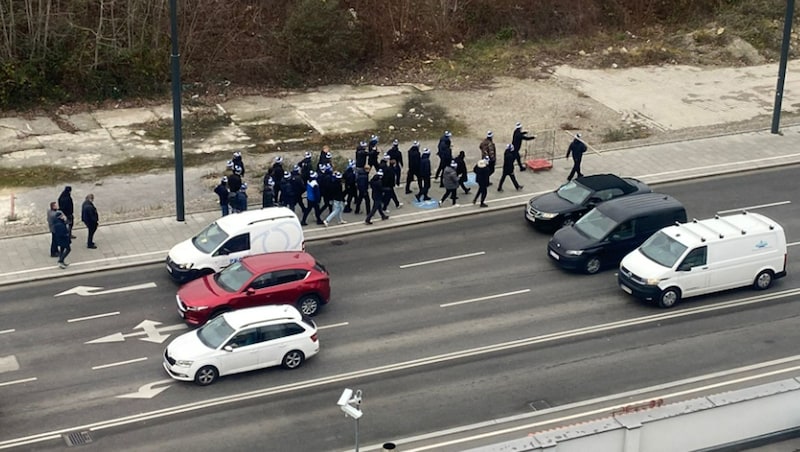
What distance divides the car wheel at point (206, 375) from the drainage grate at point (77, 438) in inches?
97.1

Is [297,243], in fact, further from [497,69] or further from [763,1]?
[763,1]

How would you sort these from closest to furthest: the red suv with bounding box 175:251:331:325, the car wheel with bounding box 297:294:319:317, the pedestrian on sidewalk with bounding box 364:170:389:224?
the red suv with bounding box 175:251:331:325 < the car wheel with bounding box 297:294:319:317 < the pedestrian on sidewalk with bounding box 364:170:389:224

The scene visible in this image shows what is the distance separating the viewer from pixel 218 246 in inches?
1040

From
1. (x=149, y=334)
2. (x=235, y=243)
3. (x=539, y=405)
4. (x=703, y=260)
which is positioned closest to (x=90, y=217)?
(x=235, y=243)

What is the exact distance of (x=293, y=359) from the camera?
22.8 m

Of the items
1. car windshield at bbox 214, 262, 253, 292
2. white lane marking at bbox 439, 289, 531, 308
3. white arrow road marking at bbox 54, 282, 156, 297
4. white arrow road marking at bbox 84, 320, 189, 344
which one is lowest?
white arrow road marking at bbox 84, 320, 189, 344

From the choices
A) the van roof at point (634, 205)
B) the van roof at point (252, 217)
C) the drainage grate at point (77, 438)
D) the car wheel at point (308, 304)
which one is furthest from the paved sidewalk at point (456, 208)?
the drainage grate at point (77, 438)

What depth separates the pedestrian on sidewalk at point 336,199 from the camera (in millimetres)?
29900

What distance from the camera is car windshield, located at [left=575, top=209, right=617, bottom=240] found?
1079 inches

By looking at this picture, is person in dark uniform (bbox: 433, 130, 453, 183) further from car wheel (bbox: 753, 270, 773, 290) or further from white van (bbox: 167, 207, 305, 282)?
car wheel (bbox: 753, 270, 773, 290)

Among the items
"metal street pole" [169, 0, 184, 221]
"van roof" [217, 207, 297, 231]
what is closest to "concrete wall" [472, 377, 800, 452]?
"van roof" [217, 207, 297, 231]

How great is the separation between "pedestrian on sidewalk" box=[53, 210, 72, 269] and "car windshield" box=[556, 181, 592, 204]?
41.9ft

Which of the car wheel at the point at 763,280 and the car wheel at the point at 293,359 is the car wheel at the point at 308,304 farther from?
the car wheel at the point at 763,280

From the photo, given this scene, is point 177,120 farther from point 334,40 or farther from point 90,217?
point 334,40
